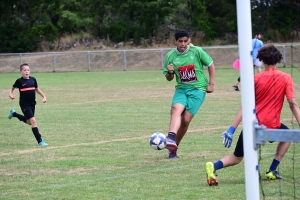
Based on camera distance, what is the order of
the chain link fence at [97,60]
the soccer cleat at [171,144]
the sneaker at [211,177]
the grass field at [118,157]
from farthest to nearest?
1. the chain link fence at [97,60]
2. the soccer cleat at [171,144]
3. the sneaker at [211,177]
4. the grass field at [118,157]

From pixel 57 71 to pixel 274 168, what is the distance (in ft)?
113

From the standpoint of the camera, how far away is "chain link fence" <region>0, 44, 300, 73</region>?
132ft

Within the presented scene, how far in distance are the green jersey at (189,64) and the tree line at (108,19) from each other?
35248 millimetres

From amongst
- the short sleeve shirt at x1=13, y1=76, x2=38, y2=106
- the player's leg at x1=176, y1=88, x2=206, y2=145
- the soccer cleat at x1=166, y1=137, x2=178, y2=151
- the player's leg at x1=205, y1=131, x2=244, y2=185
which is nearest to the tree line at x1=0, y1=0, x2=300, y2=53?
the short sleeve shirt at x1=13, y1=76, x2=38, y2=106

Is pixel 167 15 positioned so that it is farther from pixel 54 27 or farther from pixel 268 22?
pixel 268 22

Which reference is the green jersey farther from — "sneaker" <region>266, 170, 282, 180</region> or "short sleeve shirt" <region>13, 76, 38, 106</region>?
"short sleeve shirt" <region>13, 76, 38, 106</region>

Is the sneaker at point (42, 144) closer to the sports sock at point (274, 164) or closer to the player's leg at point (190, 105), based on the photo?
the player's leg at point (190, 105)

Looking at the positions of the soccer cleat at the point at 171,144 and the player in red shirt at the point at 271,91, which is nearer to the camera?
the player in red shirt at the point at 271,91

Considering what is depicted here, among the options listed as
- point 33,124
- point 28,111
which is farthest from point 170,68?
point 28,111

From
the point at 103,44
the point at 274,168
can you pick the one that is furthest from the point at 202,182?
the point at 103,44

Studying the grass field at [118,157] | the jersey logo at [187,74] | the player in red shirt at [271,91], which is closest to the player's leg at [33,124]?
the grass field at [118,157]

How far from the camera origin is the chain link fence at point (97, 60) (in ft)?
132

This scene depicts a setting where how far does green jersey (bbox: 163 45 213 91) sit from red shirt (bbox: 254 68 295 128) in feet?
8.36

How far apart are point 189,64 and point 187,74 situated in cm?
15
